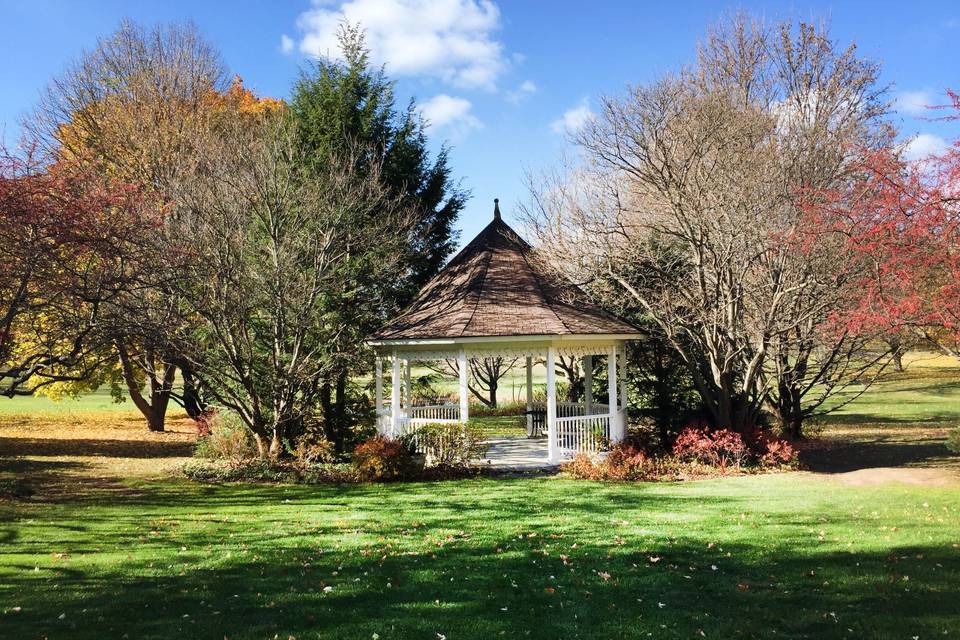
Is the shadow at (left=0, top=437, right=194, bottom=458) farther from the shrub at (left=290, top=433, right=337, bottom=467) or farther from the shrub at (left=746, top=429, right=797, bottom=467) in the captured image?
the shrub at (left=746, top=429, right=797, bottom=467)

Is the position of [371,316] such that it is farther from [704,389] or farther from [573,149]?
[704,389]

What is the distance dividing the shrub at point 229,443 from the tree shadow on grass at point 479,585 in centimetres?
587

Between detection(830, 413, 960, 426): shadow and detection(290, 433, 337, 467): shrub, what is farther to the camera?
detection(830, 413, 960, 426): shadow

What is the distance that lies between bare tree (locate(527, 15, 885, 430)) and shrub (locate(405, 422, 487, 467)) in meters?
4.80

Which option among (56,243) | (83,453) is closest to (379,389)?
(83,453)

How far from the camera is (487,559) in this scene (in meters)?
7.55

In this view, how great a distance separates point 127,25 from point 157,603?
Result: 23.5 metres

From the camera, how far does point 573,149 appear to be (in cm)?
1845

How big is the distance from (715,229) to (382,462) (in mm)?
8500

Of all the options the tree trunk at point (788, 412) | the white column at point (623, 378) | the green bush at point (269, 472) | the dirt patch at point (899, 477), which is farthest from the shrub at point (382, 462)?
the tree trunk at point (788, 412)

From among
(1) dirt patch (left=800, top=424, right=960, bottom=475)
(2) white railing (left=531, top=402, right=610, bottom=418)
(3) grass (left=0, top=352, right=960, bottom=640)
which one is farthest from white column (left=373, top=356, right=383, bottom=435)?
(1) dirt patch (left=800, top=424, right=960, bottom=475)

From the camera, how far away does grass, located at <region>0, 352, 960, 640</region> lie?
18.7ft

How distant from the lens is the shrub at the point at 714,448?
46.9ft

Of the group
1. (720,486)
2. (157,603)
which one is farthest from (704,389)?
(157,603)
